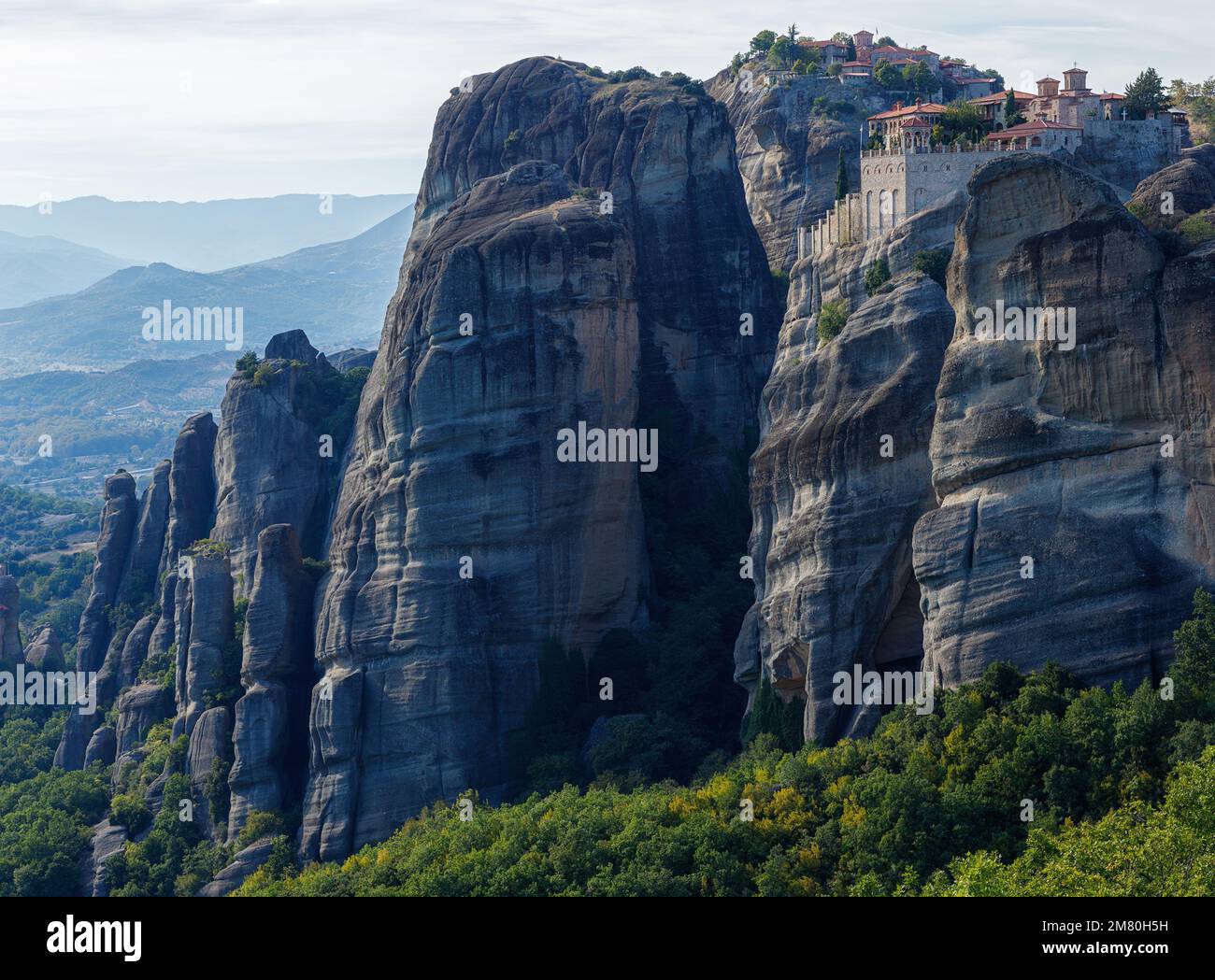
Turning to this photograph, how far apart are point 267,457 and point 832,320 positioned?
29.4 metres

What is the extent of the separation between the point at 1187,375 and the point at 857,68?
176 feet

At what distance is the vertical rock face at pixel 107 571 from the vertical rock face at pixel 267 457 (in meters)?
8.65

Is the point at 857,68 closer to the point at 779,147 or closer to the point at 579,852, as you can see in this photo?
the point at 779,147

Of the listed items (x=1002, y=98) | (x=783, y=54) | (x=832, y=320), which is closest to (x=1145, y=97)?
(x=1002, y=98)

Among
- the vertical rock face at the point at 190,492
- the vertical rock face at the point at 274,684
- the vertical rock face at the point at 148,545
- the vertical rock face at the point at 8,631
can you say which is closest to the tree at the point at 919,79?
the vertical rock face at the point at 190,492

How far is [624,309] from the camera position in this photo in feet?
228

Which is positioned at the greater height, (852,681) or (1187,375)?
(1187,375)

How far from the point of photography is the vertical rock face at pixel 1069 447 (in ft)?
159
